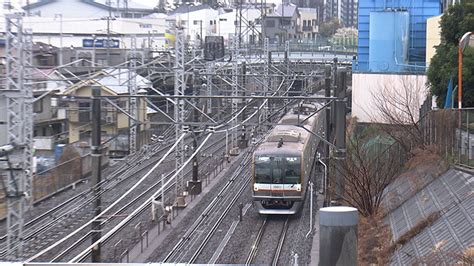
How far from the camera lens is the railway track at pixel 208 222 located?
34.0 ft

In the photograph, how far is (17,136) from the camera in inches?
362

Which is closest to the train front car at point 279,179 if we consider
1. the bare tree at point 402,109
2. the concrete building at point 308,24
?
the bare tree at point 402,109

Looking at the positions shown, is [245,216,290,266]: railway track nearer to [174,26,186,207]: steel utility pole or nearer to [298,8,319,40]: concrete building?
[174,26,186,207]: steel utility pole

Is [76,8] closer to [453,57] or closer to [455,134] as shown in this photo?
[453,57]

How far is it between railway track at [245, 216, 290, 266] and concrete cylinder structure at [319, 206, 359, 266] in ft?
22.6

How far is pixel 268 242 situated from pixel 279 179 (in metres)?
1.80

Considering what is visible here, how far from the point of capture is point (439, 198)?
1050 cm

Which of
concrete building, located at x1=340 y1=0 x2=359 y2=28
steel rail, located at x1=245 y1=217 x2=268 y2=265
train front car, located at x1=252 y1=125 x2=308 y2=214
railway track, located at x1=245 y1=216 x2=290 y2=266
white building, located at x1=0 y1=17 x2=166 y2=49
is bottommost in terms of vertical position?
railway track, located at x1=245 y1=216 x2=290 y2=266

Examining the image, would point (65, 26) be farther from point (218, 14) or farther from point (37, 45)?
point (218, 14)

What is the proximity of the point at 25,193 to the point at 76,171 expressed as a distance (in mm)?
8008

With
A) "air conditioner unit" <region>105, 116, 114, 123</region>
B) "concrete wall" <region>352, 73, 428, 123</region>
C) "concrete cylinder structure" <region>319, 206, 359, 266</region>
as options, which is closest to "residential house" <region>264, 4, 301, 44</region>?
"concrete wall" <region>352, 73, 428, 123</region>

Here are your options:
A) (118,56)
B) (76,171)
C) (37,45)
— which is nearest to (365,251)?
(76,171)

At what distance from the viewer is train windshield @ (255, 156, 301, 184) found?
42.5ft

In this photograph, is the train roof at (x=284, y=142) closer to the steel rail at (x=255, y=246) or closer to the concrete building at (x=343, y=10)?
the steel rail at (x=255, y=246)
